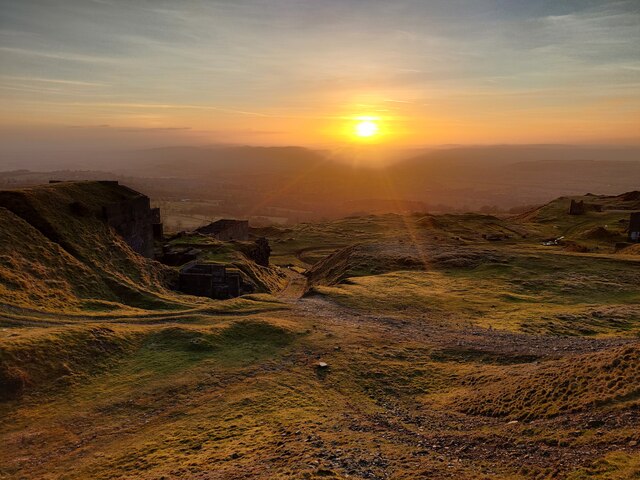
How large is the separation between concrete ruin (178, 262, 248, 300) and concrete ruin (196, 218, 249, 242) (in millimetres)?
25834

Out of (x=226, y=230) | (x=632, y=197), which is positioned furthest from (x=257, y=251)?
(x=632, y=197)

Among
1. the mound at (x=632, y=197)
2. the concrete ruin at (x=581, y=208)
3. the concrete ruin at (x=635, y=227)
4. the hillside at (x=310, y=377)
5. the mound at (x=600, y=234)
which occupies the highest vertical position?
the mound at (x=632, y=197)

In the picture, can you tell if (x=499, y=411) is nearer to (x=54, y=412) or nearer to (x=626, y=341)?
(x=626, y=341)

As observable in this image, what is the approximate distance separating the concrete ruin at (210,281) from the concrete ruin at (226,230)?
25834mm

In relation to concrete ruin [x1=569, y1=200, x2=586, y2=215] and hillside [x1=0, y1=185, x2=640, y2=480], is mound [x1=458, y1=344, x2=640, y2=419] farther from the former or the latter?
concrete ruin [x1=569, y1=200, x2=586, y2=215]

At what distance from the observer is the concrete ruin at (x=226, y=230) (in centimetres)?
7786

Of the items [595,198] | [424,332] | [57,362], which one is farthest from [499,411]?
[595,198]

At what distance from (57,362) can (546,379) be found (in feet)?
78.9

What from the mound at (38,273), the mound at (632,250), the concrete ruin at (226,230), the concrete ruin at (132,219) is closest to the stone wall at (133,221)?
the concrete ruin at (132,219)

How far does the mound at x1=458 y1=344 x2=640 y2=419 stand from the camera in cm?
1614

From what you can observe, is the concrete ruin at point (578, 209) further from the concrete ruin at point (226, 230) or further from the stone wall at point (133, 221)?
the stone wall at point (133, 221)

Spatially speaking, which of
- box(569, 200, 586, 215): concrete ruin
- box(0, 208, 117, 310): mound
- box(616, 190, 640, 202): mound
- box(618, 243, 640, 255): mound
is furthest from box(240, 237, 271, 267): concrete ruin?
box(616, 190, 640, 202): mound

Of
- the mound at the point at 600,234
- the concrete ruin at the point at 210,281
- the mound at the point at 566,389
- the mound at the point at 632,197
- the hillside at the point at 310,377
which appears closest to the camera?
the hillside at the point at 310,377

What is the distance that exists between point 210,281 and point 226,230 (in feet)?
113
